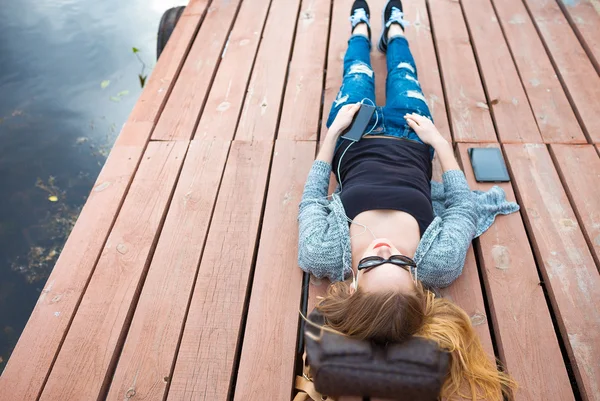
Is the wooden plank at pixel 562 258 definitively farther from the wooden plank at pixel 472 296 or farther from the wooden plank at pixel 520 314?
the wooden plank at pixel 472 296

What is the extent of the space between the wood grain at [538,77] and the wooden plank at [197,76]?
1.64 meters

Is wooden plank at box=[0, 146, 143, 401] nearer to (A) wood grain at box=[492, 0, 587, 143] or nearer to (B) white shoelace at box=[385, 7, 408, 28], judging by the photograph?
(B) white shoelace at box=[385, 7, 408, 28]

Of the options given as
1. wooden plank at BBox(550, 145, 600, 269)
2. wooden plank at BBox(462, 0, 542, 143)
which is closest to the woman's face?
wooden plank at BBox(550, 145, 600, 269)

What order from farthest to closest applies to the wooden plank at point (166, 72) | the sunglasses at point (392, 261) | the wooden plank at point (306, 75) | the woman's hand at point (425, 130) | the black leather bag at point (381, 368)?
the wooden plank at point (166, 72) < the wooden plank at point (306, 75) < the woman's hand at point (425, 130) < the sunglasses at point (392, 261) < the black leather bag at point (381, 368)

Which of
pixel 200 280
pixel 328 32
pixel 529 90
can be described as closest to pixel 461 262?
pixel 200 280

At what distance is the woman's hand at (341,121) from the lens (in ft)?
6.25

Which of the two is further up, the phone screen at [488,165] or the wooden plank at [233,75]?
the wooden plank at [233,75]

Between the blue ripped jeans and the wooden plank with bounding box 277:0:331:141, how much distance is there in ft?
0.60

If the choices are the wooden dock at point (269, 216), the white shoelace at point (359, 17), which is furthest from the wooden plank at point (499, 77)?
the white shoelace at point (359, 17)

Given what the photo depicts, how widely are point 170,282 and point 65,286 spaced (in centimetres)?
38

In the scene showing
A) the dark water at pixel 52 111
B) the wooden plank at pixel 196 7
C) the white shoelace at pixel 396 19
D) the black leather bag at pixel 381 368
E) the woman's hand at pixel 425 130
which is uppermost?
the white shoelace at pixel 396 19

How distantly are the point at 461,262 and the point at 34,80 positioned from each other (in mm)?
3061

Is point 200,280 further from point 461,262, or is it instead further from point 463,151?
point 463,151

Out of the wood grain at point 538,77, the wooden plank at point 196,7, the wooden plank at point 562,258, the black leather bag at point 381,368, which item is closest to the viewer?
the black leather bag at point 381,368
